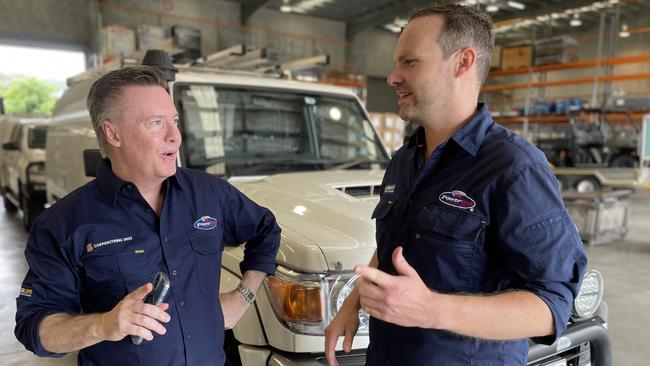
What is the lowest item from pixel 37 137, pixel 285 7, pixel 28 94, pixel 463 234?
pixel 37 137

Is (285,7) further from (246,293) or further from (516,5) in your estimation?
(246,293)

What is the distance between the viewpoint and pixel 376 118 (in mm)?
14477

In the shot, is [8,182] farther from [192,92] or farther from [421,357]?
[421,357]

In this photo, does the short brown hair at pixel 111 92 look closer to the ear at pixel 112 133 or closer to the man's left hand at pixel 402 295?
the ear at pixel 112 133

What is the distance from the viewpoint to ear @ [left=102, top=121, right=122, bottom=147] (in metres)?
1.48

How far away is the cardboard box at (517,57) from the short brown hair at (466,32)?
1383 cm

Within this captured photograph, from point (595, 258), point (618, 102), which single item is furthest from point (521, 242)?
point (618, 102)

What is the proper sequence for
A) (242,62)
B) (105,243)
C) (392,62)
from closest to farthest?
(105,243) < (242,62) < (392,62)

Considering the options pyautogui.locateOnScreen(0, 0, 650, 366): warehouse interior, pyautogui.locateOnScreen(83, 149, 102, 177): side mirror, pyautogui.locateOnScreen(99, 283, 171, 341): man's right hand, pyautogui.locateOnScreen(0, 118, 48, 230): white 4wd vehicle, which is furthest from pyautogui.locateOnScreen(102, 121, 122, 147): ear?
pyautogui.locateOnScreen(0, 118, 48, 230): white 4wd vehicle

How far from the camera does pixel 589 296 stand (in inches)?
88.8

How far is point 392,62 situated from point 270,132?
14.2m

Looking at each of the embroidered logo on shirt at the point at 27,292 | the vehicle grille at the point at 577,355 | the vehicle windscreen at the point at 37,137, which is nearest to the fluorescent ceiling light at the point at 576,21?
the vehicle windscreen at the point at 37,137

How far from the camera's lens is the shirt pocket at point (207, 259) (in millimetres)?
1579

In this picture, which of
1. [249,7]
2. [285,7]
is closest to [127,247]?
[249,7]
